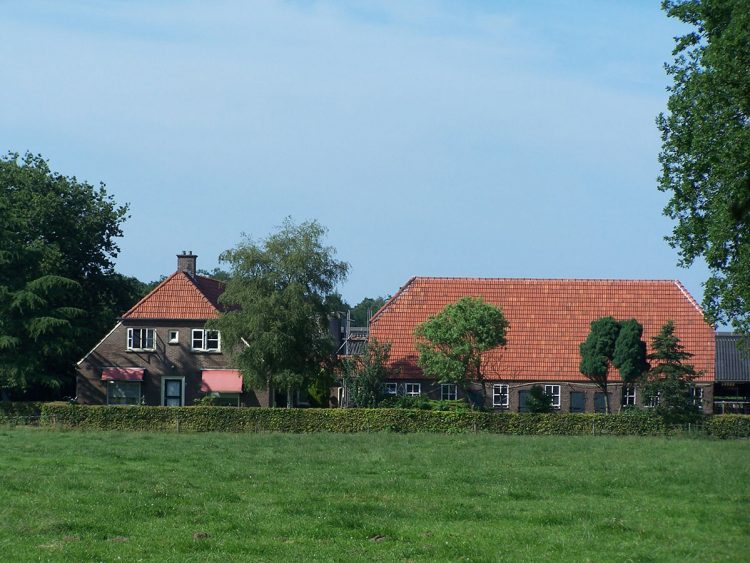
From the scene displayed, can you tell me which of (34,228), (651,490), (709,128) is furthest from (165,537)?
(34,228)

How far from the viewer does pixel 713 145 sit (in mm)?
36125

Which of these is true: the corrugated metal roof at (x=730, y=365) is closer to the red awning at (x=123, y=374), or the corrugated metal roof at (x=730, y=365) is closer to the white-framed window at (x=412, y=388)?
the white-framed window at (x=412, y=388)

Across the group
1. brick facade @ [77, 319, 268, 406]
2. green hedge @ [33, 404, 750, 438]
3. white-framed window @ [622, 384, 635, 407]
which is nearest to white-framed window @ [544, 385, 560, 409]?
white-framed window @ [622, 384, 635, 407]

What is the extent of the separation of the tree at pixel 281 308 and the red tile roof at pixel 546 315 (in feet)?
22.7

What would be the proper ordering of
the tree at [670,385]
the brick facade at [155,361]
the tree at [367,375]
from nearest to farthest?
the tree at [670,385] → the tree at [367,375] → the brick facade at [155,361]

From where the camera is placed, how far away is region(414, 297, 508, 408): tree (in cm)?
5969

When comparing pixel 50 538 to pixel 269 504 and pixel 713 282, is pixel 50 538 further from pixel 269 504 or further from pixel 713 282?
pixel 713 282

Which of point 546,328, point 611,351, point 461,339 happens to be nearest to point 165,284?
point 461,339

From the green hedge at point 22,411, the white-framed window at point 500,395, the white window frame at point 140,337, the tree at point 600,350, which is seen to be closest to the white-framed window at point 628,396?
the tree at point 600,350

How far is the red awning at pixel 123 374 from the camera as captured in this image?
214 ft

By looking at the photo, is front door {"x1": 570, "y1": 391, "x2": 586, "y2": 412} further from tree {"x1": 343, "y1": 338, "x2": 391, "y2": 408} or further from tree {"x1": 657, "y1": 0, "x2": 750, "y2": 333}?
tree {"x1": 657, "y1": 0, "x2": 750, "y2": 333}

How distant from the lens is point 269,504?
22.6 metres

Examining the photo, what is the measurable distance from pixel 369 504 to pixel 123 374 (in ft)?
149

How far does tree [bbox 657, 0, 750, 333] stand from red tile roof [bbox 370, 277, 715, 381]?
26.9 meters
